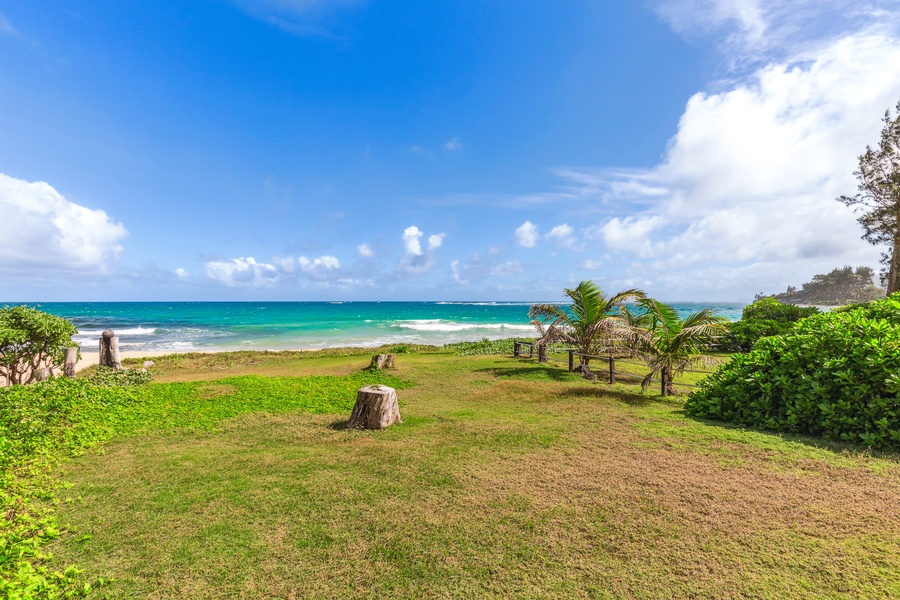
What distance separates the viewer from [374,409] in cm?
770

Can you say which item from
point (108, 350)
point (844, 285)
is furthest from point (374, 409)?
point (844, 285)

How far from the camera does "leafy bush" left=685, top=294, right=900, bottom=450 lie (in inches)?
231

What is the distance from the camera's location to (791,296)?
11394 centimetres

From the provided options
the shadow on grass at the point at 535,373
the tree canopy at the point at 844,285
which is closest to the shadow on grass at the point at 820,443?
the shadow on grass at the point at 535,373

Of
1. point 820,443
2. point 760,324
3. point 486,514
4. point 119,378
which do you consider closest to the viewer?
point 486,514

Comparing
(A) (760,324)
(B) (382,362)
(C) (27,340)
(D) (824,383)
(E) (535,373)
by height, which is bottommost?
(E) (535,373)

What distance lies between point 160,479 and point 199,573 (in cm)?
257

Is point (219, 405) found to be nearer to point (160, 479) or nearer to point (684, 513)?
point (160, 479)

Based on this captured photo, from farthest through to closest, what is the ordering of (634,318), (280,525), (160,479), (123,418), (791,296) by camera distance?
(791,296) → (634,318) → (123,418) → (160,479) → (280,525)

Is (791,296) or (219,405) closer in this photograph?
(219,405)

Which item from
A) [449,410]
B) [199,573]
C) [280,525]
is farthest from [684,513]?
[449,410]

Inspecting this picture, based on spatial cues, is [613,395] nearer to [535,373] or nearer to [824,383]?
[535,373]

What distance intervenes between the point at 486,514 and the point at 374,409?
3931 mm

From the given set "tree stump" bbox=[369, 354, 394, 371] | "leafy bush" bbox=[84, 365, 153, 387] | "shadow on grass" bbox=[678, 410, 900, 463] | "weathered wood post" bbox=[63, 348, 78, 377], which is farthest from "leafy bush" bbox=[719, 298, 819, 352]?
"weathered wood post" bbox=[63, 348, 78, 377]
